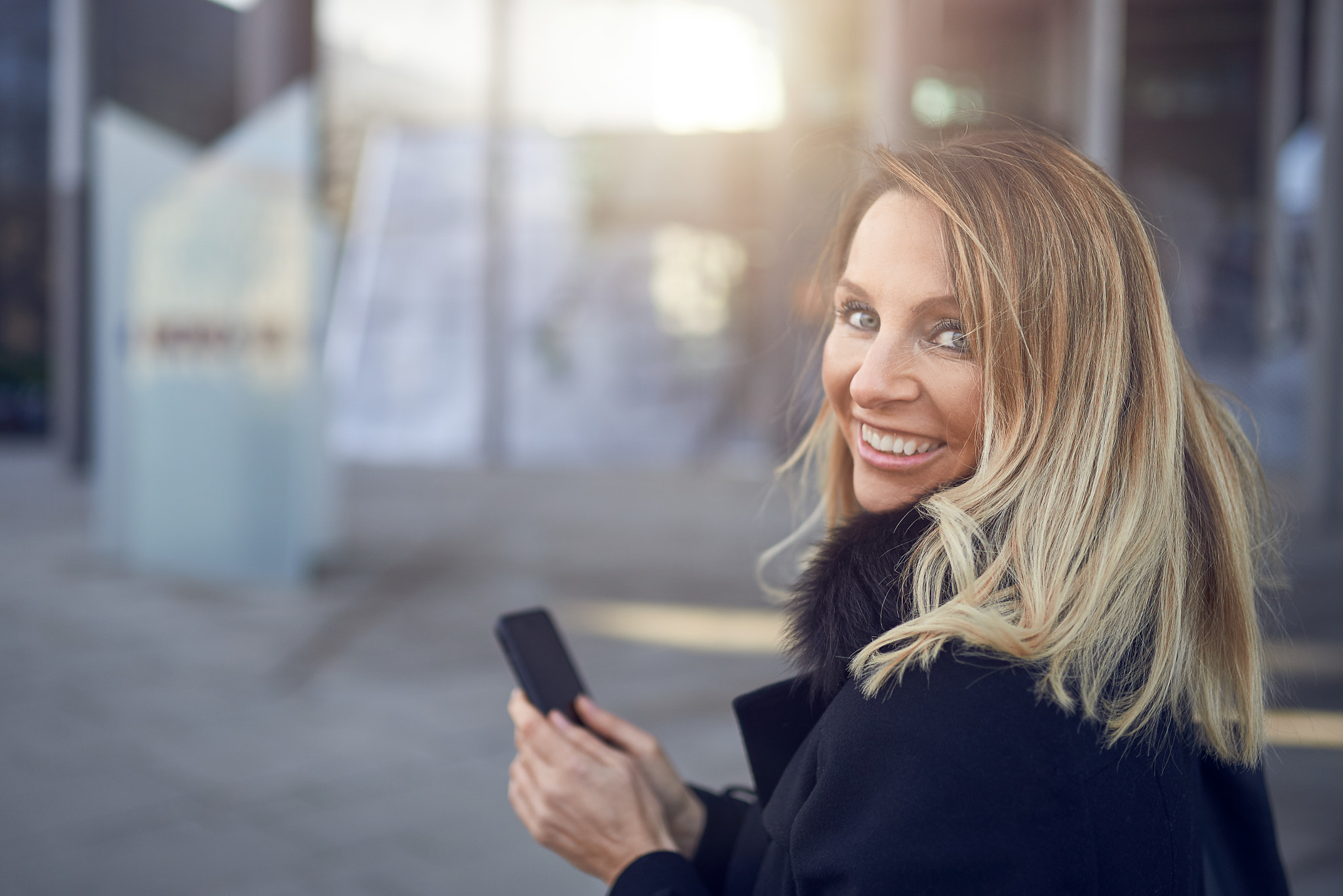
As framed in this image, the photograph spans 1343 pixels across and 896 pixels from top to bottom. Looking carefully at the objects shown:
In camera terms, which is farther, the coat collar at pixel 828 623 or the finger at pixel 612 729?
the finger at pixel 612 729

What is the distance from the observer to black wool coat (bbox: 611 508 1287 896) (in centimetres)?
98

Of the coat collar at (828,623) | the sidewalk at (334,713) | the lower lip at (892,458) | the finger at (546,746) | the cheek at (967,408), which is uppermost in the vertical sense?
the cheek at (967,408)

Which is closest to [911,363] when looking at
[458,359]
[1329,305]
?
[1329,305]

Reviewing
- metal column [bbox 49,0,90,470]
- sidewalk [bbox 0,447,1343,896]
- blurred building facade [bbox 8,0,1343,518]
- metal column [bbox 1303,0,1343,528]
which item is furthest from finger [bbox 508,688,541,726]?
metal column [bbox 49,0,90,470]

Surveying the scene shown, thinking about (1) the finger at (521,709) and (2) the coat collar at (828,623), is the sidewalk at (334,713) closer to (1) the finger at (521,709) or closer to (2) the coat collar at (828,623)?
(2) the coat collar at (828,623)

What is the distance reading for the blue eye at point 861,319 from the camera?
132 centimetres

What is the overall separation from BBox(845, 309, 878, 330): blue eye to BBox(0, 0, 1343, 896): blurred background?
37 cm

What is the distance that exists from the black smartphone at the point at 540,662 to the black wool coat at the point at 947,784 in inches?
17.6

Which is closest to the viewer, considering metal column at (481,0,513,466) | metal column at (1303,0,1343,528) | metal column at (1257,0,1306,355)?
metal column at (1303,0,1343,528)

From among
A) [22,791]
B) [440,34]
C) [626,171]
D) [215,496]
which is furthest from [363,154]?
[22,791]

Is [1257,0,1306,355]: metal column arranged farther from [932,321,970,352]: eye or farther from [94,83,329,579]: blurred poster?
[932,321,970,352]: eye

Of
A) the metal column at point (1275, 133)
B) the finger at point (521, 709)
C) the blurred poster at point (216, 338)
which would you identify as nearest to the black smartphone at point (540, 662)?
the finger at point (521, 709)

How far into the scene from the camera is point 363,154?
18.0 meters

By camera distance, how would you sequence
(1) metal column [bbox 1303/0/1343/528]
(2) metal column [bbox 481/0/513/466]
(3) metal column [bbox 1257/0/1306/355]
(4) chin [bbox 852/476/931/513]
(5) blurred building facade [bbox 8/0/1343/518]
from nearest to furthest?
(4) chin [bbox 852/476/931/513] → (1) metal column [bbox 1303/0/1343/528] → (3) metal column [bbox 1257/0/1306/355] → (5) blurred building facade [bbox 8/0/1343/518] → (2) metal column [bbox 481/0/513/466]
